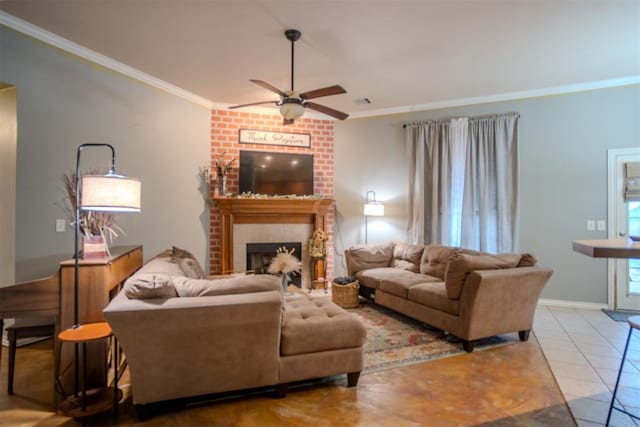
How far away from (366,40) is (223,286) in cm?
260

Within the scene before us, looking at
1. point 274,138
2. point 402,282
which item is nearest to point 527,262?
point 402,282

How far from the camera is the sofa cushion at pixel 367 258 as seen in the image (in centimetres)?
459

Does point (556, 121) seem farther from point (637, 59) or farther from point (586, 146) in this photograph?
point (637, 59)

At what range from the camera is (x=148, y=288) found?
1902mm

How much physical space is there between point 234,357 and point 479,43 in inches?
138

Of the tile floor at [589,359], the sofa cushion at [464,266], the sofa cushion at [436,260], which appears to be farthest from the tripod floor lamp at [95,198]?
the sofa cushion at [436,260]

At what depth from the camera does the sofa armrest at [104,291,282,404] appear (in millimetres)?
1852

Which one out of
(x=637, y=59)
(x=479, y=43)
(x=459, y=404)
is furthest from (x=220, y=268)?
(x=637, y=59)

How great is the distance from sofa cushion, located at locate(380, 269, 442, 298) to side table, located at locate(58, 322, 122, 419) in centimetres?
271

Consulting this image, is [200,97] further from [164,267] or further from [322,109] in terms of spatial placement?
[164,267]

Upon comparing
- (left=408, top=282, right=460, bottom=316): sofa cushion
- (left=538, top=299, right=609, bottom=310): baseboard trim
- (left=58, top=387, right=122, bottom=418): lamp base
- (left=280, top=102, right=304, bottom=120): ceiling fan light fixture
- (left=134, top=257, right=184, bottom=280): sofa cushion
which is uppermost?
(left=280, top=102, right=304, bottom=120): ceiling fan light fixture

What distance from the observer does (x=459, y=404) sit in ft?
6.99

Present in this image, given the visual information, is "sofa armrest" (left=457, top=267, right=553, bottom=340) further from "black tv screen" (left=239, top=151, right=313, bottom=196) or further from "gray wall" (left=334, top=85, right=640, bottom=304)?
"black tv screen" (left=239, top=151, right=313, bottom=196)

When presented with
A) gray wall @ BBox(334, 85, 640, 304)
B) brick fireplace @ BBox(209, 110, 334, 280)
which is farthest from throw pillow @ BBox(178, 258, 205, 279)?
gray wall @ BBox(334, 85, 640, 304)
